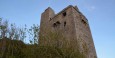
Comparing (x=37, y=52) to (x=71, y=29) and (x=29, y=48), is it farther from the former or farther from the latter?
(x=71, y=29)

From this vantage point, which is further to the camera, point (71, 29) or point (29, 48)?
point (71, 29)

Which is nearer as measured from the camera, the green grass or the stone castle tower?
the green grass

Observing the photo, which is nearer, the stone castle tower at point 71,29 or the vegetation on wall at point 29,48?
the vegetation on wall at point 29,48

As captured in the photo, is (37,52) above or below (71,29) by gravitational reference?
below

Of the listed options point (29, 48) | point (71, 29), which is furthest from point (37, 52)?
point (71, 29)

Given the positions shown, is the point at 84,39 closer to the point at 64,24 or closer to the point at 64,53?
the point at 64,24

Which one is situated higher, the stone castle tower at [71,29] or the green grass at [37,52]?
the stone castle tower at [71,29]

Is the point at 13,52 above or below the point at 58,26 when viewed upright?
below

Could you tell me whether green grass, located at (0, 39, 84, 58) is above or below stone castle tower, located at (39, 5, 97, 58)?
below

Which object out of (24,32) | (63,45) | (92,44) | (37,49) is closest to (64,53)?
(63,45)

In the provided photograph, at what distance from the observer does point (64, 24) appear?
869 inches

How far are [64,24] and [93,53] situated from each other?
5.80 metres

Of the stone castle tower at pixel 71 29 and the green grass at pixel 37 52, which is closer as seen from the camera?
the green grass at pixel 37 52

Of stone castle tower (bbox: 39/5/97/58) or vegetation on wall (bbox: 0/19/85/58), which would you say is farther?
stone castle tower (bbox: 39/5/97/58)
